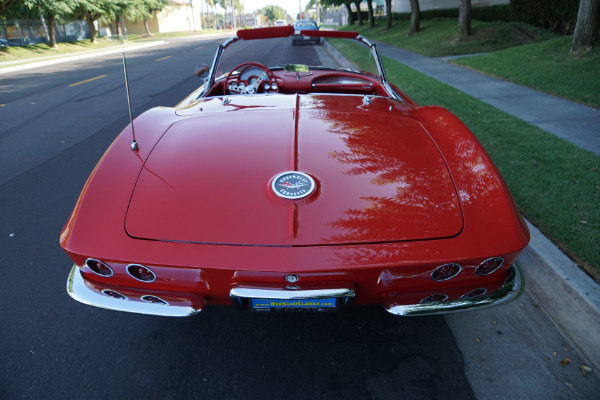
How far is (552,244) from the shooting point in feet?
8.16

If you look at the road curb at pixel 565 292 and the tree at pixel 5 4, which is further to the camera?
the tree at pixel 5 4

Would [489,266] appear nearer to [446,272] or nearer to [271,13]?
[446,272]

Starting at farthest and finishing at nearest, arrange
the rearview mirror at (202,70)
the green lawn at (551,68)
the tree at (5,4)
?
the tree at (5,4)
the green lawn at (551,68)
the rearview mirror at (202,70)

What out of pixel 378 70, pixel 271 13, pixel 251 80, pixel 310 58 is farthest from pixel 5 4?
pixel 271 13

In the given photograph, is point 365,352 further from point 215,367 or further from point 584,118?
point 584,118

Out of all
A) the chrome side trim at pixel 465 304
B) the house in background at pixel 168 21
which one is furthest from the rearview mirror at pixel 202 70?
the house in background at pixel 168 21

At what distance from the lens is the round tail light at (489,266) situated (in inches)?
62.3

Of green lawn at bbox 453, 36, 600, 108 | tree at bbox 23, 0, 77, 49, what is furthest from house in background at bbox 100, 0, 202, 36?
green lawn at bbox 453, 36, 600, 108

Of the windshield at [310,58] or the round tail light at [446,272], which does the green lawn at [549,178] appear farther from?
the windshield at [310,58]

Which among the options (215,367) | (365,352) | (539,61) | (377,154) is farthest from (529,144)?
(539,61)

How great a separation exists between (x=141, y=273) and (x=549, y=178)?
3.43 m

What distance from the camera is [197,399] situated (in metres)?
1.73

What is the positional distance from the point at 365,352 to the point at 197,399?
85 cm

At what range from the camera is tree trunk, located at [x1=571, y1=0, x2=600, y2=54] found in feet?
24.9
